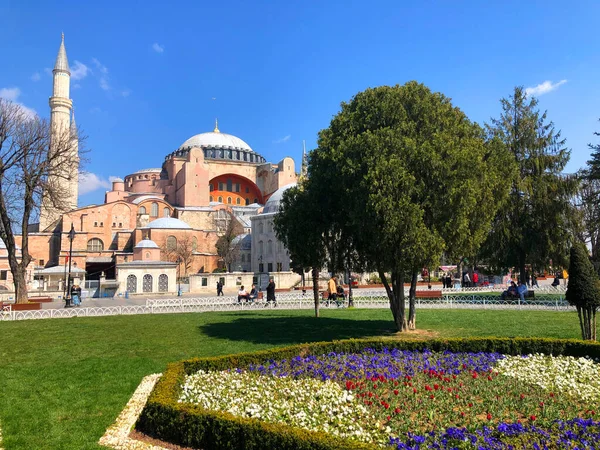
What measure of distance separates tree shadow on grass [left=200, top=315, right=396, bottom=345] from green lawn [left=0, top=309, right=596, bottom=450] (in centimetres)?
2

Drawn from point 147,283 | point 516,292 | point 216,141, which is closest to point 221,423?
point 516,292

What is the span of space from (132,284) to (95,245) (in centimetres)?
2014

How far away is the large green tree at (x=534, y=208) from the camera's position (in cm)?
2084

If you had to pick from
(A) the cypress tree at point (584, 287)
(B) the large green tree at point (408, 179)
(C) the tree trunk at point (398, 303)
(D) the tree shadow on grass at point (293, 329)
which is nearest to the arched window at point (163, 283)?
(D) the tree shadow on grass at point (293, 329)

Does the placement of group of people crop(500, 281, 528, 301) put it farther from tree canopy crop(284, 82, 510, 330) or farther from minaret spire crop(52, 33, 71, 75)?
minaret spire crop(52, 33, 71, 75)

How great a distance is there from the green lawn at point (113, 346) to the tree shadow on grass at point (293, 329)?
0.02m

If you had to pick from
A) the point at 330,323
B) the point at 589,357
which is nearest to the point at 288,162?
the point at 330,323

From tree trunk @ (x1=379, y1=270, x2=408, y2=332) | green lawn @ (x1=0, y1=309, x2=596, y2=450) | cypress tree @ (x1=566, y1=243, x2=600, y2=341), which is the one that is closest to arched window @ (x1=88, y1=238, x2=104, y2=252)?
green lawn @ (x1=0, y1=309, x2=596, y2=450)

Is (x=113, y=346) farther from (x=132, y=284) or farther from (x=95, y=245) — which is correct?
(x=95, y=245)

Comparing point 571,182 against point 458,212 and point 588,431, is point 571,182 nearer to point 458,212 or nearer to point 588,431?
point 458,212

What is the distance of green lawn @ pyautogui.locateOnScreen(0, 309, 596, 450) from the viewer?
5.27 metres

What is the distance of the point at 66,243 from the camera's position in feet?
143

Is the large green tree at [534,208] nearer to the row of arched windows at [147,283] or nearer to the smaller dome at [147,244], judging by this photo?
the row of arched windows at [147,283]

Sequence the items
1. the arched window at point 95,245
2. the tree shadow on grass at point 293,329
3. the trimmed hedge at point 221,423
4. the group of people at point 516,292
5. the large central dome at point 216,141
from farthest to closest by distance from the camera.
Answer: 1. the large central dome at point 216,141
2. the arched window at point 95,245
3. the group of people at point 516,292
4. the tree shadow on grass at point 293,329
5. the trimmed hedge at point 221,423
